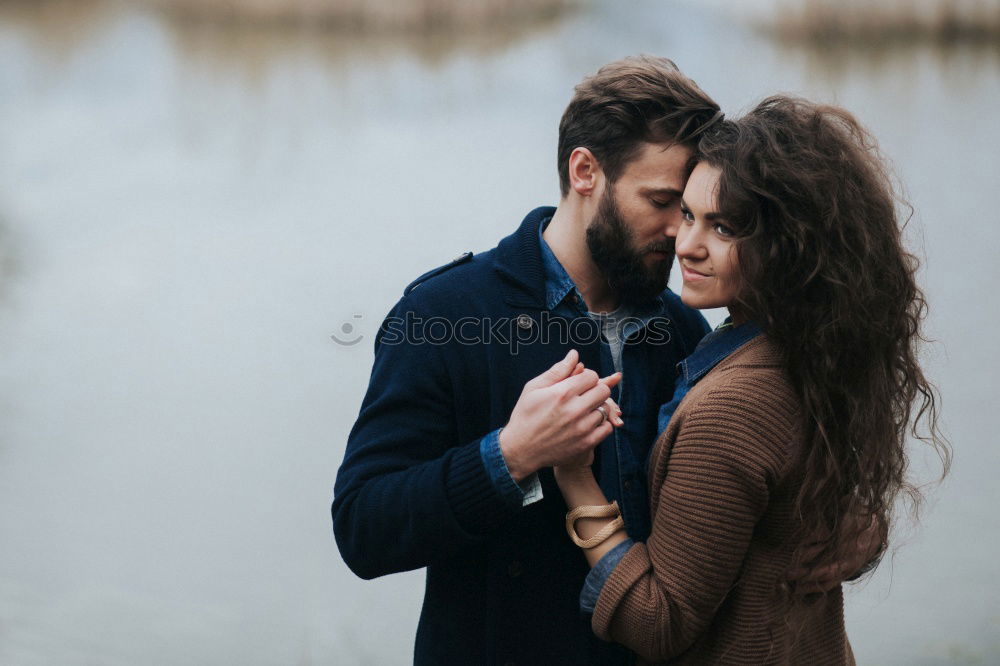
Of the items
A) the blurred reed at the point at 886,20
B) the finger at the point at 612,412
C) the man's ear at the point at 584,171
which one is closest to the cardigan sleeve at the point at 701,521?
the finger at the point at 612,412

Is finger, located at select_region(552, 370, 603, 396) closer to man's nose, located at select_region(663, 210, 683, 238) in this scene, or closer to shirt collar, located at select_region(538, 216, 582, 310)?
shirt collar, located at select_region(538, 216, 582, 310)

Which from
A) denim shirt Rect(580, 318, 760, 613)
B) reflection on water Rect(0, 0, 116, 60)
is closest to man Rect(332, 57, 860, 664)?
denim shirt Rect(580, 318, 760, 613)

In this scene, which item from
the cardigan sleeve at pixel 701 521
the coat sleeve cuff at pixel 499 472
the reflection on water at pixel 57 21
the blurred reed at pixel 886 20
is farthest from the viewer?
the blurred reed at pixel 886 20

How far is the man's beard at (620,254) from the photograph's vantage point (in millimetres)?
1744

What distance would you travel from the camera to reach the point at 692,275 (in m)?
1.54

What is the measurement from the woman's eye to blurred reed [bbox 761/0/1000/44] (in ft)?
6.95

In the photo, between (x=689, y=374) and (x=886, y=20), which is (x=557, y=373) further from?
(x=886, y=20)

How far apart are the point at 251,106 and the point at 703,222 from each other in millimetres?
2101

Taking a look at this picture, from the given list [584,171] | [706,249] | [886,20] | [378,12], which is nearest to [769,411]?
[706,249]

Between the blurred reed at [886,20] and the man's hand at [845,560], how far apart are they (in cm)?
223

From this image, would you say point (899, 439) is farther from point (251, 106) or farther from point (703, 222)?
point (251, 106)

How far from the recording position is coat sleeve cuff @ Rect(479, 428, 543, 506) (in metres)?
1.45

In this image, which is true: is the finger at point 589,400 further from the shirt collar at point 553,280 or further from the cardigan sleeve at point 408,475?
the shirt collar at point 553,280

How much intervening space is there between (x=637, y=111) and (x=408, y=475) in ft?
2.72
